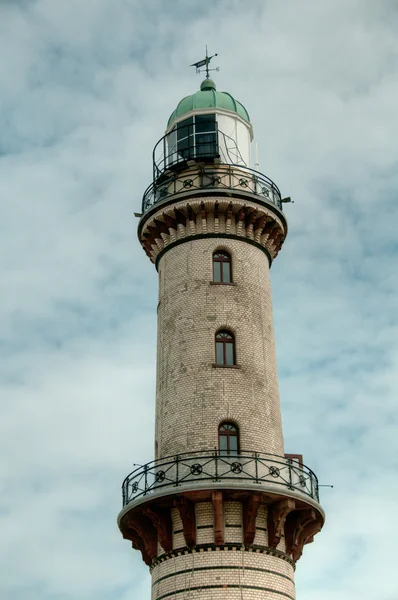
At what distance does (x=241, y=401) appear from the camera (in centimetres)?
3781

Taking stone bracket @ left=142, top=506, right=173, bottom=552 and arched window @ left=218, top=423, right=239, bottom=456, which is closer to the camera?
stone bracket @ left=142, top=506, right=173, bottom=552

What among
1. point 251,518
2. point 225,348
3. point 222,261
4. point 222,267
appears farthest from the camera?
point 222,261

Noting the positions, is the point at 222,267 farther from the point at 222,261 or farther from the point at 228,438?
the point at 228,438

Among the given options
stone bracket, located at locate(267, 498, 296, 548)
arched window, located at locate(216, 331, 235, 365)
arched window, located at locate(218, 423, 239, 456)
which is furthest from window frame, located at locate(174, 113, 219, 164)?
stone bracket, located at locate(267, 498, 296, 548)

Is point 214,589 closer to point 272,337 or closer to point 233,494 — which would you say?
point 233,494

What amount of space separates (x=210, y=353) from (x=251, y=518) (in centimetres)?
721

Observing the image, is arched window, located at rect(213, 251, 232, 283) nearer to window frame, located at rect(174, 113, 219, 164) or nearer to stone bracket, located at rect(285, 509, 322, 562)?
window frame, located at rect(174, 113, 219, 164)

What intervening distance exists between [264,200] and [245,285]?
4103 mm

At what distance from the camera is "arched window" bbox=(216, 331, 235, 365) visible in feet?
128

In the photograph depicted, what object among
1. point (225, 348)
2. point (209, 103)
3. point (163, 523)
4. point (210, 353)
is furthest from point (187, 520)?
point (209, 103)

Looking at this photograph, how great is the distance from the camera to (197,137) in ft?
146

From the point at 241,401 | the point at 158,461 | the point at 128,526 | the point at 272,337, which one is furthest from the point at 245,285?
the point at 128,526

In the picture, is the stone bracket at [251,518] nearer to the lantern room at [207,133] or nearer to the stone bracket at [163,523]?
the stone bracket at [163,523]

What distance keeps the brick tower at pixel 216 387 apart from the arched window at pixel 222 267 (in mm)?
54
